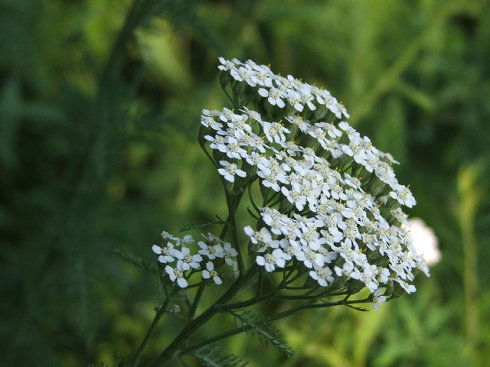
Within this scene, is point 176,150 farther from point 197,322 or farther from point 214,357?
point 197,322

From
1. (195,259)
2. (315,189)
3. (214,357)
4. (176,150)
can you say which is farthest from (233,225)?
(176,150)

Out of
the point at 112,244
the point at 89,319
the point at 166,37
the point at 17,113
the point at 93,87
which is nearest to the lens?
the point at 89,319

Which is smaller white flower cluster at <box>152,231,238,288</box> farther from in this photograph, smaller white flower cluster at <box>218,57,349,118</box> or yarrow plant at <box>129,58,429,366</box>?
smaller white flower cluster at <box>218,57,349,118</box>

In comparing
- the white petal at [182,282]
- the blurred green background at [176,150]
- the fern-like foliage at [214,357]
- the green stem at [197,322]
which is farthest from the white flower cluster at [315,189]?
the blurred green background at [176,150]

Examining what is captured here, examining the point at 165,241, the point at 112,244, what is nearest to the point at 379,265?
the point at 165,241

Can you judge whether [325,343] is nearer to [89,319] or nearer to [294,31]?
[89,319]
